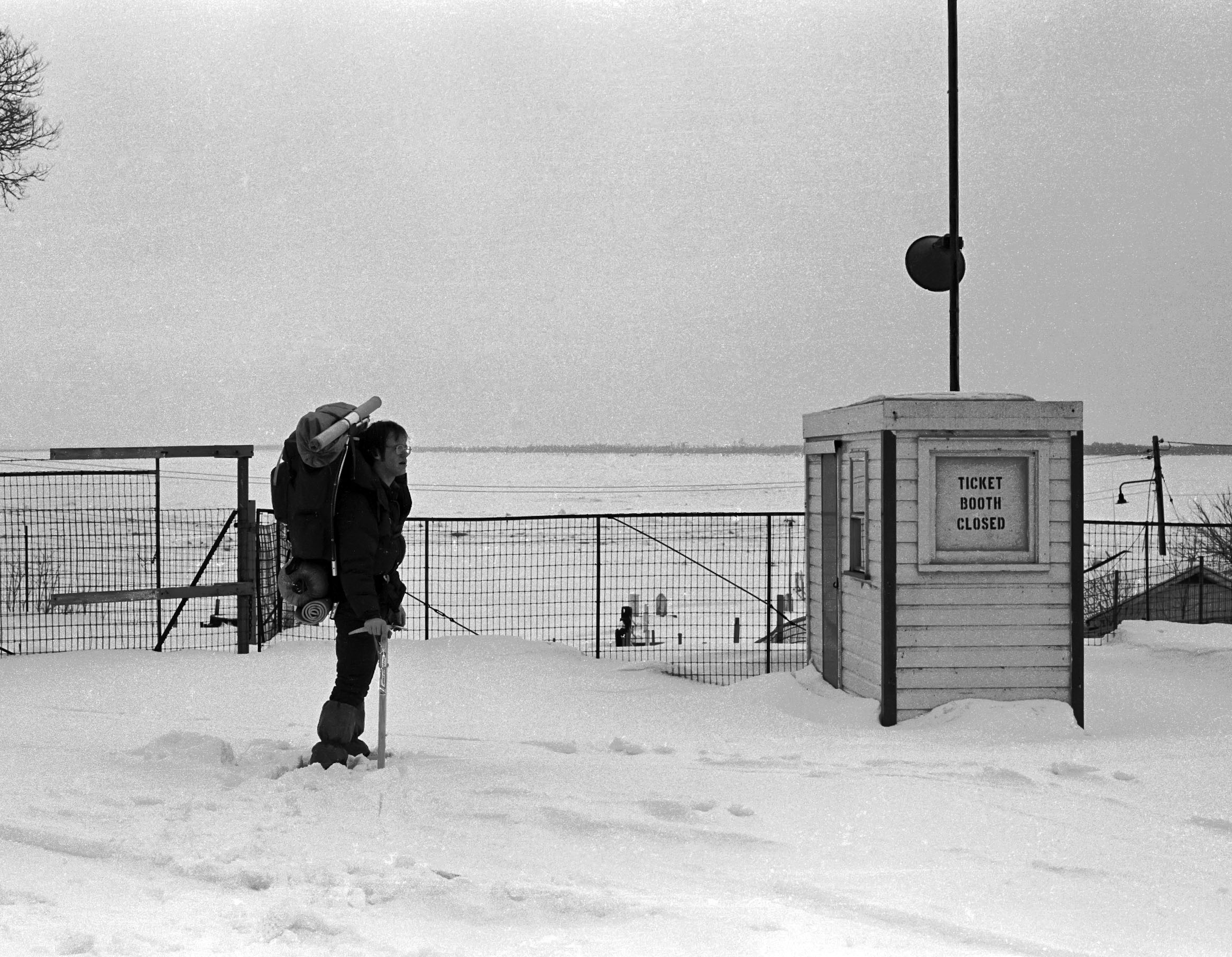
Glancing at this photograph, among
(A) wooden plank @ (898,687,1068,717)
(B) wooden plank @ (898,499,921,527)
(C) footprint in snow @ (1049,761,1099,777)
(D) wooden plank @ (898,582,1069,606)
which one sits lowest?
(C) footprint in snow @ (1049,761,1099,777)

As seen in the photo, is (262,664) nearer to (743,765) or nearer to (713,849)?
(743,765)

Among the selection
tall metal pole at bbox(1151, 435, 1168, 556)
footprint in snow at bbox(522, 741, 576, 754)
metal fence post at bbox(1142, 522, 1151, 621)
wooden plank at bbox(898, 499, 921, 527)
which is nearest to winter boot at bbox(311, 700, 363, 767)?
footprint in snow at bbox(522, 741, 576, 754)

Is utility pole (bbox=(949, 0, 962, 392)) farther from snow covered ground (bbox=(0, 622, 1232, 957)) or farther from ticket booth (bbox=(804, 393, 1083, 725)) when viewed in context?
snow covered ground (bbox=(0, 622, 1232, 957))

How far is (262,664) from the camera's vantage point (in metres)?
10.8

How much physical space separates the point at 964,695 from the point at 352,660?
14.4 ft

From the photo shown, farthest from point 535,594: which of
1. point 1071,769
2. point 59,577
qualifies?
point 1071,769

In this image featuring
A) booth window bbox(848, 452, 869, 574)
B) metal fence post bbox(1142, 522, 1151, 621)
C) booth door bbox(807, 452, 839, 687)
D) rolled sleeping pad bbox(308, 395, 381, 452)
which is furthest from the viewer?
metal fence post bbox(1142, 522, 1151, 621)

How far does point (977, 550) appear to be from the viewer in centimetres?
828

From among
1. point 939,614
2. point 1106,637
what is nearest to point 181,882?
point 939,614

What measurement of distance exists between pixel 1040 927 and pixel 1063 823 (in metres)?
1.56

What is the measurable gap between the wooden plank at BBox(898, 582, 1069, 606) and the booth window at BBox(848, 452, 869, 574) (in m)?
0.50

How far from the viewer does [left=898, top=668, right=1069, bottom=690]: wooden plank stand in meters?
8.21

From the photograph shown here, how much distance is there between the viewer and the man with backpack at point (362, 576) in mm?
6082

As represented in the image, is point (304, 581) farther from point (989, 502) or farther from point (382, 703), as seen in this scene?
point (989, 502)
